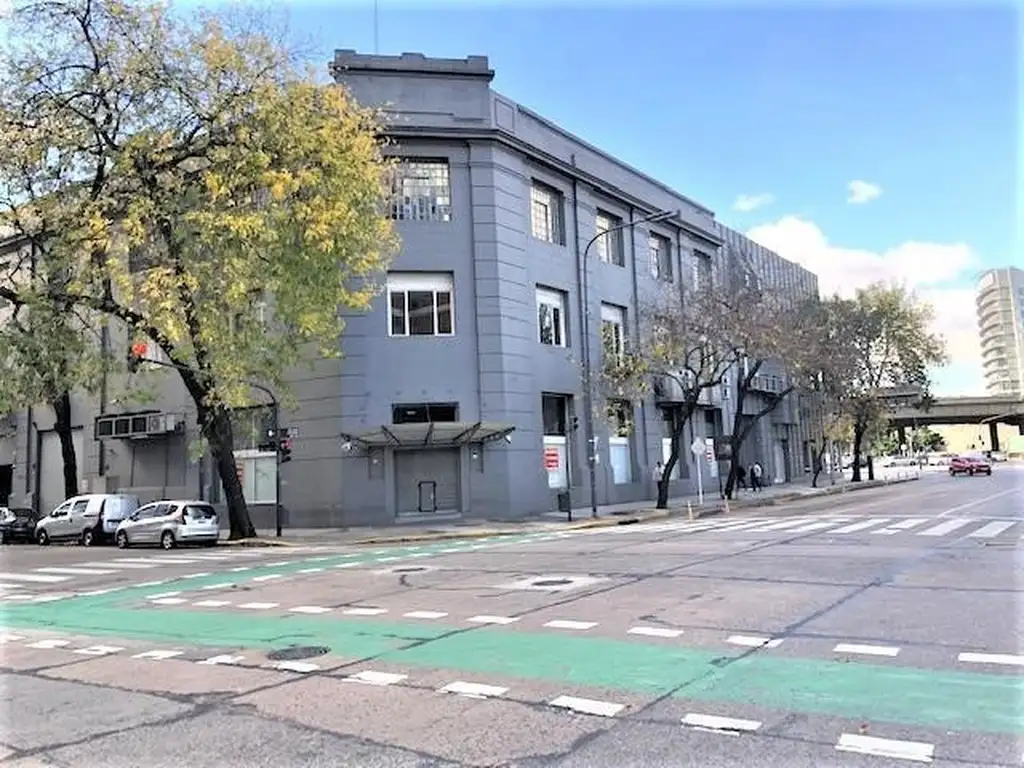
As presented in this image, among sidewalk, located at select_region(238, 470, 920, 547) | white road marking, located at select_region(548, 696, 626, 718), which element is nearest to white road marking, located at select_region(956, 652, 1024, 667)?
white road marking, located at select_region(548, 696, 626, 718)

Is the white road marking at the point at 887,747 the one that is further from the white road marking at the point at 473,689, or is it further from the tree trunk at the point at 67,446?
the tree trunk at the point at 67,446

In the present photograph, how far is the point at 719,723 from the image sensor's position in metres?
5.69

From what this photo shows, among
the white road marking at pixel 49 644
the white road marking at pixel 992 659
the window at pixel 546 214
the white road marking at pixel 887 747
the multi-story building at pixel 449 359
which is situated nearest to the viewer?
the white road marking at pixel 887 747

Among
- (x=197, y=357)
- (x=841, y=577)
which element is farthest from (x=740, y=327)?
(x=841, y=577)

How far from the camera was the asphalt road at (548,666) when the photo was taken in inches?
213

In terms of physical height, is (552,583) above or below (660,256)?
below

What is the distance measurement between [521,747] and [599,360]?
3314cm

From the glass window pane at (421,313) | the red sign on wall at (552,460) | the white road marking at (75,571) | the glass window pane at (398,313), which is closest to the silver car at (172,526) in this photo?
the white road marking at (75,571)

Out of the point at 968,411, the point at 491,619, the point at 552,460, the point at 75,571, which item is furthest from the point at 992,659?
the point at 968,411

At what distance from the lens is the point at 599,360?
38125 mm

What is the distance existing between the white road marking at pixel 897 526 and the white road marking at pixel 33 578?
16981 mm

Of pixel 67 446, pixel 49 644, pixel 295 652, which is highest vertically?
pixel 67 446

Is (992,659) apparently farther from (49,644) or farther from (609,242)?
(609,242)

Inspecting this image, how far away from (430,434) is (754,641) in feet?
73.2
